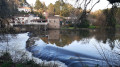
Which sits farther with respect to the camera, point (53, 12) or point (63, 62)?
point (53, 12)

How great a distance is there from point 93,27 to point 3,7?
29.7 m

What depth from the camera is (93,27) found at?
42.8 meters

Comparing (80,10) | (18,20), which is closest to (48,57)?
(80,10)

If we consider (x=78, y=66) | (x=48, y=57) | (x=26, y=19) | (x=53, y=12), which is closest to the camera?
(x=78, y=66)

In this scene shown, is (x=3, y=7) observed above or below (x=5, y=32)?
above

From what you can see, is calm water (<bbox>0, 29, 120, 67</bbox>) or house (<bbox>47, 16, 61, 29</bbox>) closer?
calm water (<bbox>0, 29, 120, 67</bbox>)

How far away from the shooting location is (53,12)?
60.0 meters

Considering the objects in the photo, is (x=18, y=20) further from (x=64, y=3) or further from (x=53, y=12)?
(x=64, y=3)

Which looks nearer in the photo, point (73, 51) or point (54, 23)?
point (73, 51)

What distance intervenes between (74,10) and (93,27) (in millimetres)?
39752

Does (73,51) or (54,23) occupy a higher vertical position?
(73,51)

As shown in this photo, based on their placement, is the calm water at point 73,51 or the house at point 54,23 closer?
the calm water at point 73,51

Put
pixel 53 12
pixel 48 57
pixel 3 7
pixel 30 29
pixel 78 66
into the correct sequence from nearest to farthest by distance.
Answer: pixel 78 66, pixel 48 57, pixel 3 7, pixel 30 29, pixel 53 12

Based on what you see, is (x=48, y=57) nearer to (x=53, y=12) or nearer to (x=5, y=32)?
(x=5, y=32)
